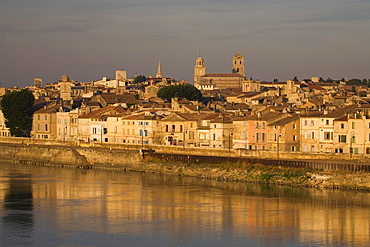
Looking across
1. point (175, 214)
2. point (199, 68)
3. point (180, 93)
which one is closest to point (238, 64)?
point (199, 68)

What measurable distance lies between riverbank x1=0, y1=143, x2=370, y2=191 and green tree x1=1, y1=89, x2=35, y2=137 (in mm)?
5215

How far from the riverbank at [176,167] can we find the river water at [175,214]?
1136mm

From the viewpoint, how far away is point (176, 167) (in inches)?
2108

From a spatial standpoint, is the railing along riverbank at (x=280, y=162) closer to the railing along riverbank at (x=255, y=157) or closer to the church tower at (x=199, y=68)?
the railing along riverbank at (x=255, y=157)

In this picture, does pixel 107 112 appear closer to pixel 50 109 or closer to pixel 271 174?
pixel 50 109

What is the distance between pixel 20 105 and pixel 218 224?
43035 millimetres

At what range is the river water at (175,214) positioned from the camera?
3316 centimetres

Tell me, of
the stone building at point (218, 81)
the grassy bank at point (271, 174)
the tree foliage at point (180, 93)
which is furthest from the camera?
the stone building at point (218, 81)

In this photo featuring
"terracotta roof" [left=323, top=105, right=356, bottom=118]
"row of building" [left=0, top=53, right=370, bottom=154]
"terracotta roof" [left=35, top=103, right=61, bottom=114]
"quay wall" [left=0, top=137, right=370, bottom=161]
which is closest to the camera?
"quay wall" [left=0, top=137, right=370, bottom=161]

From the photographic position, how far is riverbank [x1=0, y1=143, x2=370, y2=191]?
45125 millimetres

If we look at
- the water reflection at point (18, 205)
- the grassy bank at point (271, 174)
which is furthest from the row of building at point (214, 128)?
the water reflection at point (18, 205)

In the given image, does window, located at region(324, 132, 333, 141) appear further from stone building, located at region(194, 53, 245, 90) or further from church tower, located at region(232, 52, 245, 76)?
church tower, located at region(232, 52, 245, 76)

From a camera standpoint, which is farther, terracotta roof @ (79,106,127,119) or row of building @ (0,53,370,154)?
terracotta roof @ (79,106,127,119)

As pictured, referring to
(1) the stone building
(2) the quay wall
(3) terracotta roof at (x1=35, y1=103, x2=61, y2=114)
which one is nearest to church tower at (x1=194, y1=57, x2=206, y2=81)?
(1) the stone building
